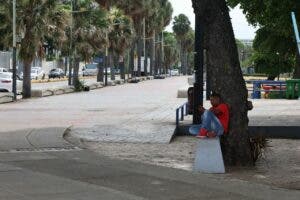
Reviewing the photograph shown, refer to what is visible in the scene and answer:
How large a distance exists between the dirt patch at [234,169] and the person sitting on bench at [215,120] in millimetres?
734

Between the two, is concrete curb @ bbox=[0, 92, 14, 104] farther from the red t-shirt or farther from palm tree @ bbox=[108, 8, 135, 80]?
palm tree @ bbox=[108, 8, 135, 80]

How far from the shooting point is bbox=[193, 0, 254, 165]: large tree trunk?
1223 centimetres

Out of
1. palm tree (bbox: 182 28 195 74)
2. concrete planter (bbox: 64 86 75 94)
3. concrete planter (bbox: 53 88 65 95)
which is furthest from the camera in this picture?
palm tree (bbox: 182 28 195 74)

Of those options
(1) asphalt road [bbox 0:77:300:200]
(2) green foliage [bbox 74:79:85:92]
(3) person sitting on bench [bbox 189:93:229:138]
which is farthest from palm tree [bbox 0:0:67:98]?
(3) person sitting on bench [bbox 189:93:229:138]

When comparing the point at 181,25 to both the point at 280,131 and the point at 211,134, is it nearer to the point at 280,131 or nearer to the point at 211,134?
the point at 280,131

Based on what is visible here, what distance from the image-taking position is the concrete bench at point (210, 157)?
11305 millimetres

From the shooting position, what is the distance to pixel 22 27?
33.9m

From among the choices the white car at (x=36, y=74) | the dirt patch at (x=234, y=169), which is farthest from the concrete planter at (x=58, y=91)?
the white car at (x=36, y=74)

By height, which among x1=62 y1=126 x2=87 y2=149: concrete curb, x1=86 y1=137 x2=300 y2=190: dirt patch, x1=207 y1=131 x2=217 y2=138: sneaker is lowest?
x1=86 y1=137 x2=300 y2=190: dirt patch

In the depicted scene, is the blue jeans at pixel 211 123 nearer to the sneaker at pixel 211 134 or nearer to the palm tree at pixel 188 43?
the sneaker at pixel 211 134

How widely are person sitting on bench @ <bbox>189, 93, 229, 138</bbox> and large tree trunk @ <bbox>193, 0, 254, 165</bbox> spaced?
289 millimetres

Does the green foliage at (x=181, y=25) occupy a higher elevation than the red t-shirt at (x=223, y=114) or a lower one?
higher

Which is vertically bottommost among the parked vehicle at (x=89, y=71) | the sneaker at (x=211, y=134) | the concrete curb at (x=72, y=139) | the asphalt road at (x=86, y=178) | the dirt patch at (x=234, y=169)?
the parked vehicle at (x=89, y=71)

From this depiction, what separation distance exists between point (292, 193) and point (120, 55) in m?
64.3
